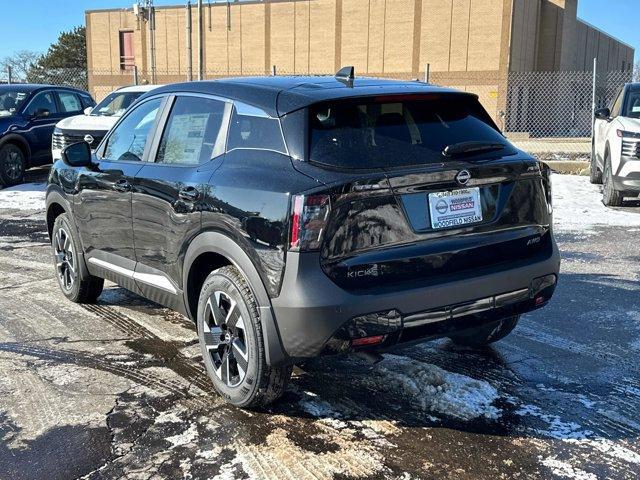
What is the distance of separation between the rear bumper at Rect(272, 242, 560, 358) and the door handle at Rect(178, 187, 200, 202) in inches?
36.3

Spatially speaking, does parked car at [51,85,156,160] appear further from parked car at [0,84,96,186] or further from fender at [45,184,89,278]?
fender at [45,184,89,278]

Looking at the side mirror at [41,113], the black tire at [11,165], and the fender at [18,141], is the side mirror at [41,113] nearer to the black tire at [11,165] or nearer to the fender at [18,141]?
the fender at [18,141]

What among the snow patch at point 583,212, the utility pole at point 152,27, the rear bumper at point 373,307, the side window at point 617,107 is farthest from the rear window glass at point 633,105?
the utility pole at point 152,27

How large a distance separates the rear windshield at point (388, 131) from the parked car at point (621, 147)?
6.94 meters

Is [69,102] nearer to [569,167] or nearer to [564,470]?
[569,167]

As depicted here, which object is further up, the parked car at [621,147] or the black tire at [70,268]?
the parked car at [621,147]

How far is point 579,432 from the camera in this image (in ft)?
11.6

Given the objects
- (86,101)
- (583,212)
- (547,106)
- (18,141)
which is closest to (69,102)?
(86,101)

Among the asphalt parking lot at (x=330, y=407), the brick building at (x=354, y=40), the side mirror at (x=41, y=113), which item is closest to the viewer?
the asphalt parking lot at (x=330, y=407)

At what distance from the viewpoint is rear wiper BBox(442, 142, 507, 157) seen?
358cm

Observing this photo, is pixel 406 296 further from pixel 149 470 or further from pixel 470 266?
pixel 149 470

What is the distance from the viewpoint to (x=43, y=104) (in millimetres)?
14469

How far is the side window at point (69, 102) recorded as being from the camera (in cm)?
1495

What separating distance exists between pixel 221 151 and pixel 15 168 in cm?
1134
